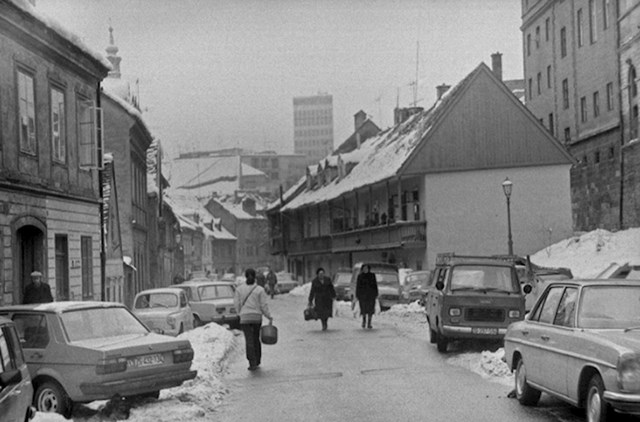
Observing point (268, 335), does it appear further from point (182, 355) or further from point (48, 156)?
point (48, 156)

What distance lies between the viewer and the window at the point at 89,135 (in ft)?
82.7

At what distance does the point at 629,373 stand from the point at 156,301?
16.5 m

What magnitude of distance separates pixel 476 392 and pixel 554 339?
8.81ft

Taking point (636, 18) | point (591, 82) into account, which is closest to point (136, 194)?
point (636, 18)

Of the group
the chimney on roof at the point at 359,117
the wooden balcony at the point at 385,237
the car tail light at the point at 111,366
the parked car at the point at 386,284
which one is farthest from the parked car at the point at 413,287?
the chimney on roof at the point at 359,117

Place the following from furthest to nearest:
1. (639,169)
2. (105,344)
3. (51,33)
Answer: (639,169) → (51,33) → (105,344)

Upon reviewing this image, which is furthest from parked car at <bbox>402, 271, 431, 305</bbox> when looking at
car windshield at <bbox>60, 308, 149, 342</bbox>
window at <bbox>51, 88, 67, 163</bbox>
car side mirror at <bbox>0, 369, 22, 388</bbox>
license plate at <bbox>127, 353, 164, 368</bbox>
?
car side mirror at <bbox>0, 369, 22, 388</bbox>

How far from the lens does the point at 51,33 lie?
74.2ft

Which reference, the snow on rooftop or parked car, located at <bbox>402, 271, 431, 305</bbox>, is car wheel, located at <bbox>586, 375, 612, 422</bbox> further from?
parked car, located at <bbox>402, 271, 431, 305</bbox>

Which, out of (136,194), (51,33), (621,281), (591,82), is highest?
(591,82)

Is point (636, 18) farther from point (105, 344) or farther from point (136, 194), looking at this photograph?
point (105, 344)

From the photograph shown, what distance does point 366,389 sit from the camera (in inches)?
532

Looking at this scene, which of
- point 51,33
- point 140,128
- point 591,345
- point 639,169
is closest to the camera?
point 591,345

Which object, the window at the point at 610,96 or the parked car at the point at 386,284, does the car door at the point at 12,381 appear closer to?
the parked car at the point at 386,284
